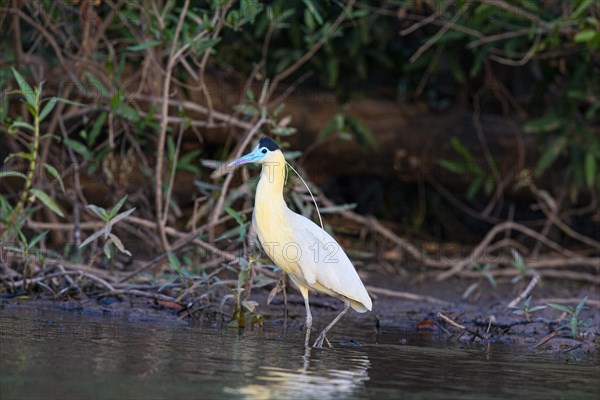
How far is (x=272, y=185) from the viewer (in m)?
5.98

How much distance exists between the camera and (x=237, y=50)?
9352mm

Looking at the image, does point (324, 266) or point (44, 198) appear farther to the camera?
point (44, 198)

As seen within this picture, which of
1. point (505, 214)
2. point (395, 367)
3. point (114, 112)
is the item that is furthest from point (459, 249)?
point (395, 367)

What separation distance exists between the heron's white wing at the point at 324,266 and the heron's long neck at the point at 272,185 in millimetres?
177

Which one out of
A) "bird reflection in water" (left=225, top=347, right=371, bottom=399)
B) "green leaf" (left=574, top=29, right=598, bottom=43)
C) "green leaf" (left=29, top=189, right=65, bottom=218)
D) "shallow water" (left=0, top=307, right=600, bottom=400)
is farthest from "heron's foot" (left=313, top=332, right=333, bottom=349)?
"green leaf" (left=574, top=29, right=598, bottom=43)

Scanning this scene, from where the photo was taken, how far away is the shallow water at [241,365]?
3766 mm

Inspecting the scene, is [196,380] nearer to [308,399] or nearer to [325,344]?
[308,399]

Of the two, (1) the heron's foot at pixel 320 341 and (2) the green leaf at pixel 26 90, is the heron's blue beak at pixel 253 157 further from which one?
(2) the green leaf at pixel 26 90

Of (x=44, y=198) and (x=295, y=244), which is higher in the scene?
(x=44, y=198)

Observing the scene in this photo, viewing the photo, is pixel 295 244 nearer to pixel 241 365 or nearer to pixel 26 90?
pixel 241 365

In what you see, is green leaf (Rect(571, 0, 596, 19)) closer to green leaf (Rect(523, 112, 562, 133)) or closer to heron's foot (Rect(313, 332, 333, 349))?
green leaf (Rect(523, 112, 562, 133))

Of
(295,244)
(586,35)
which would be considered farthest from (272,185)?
(586,35)

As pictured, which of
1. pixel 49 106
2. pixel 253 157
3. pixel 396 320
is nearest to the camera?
pixel 253 157

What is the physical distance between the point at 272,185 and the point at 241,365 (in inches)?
71.2
